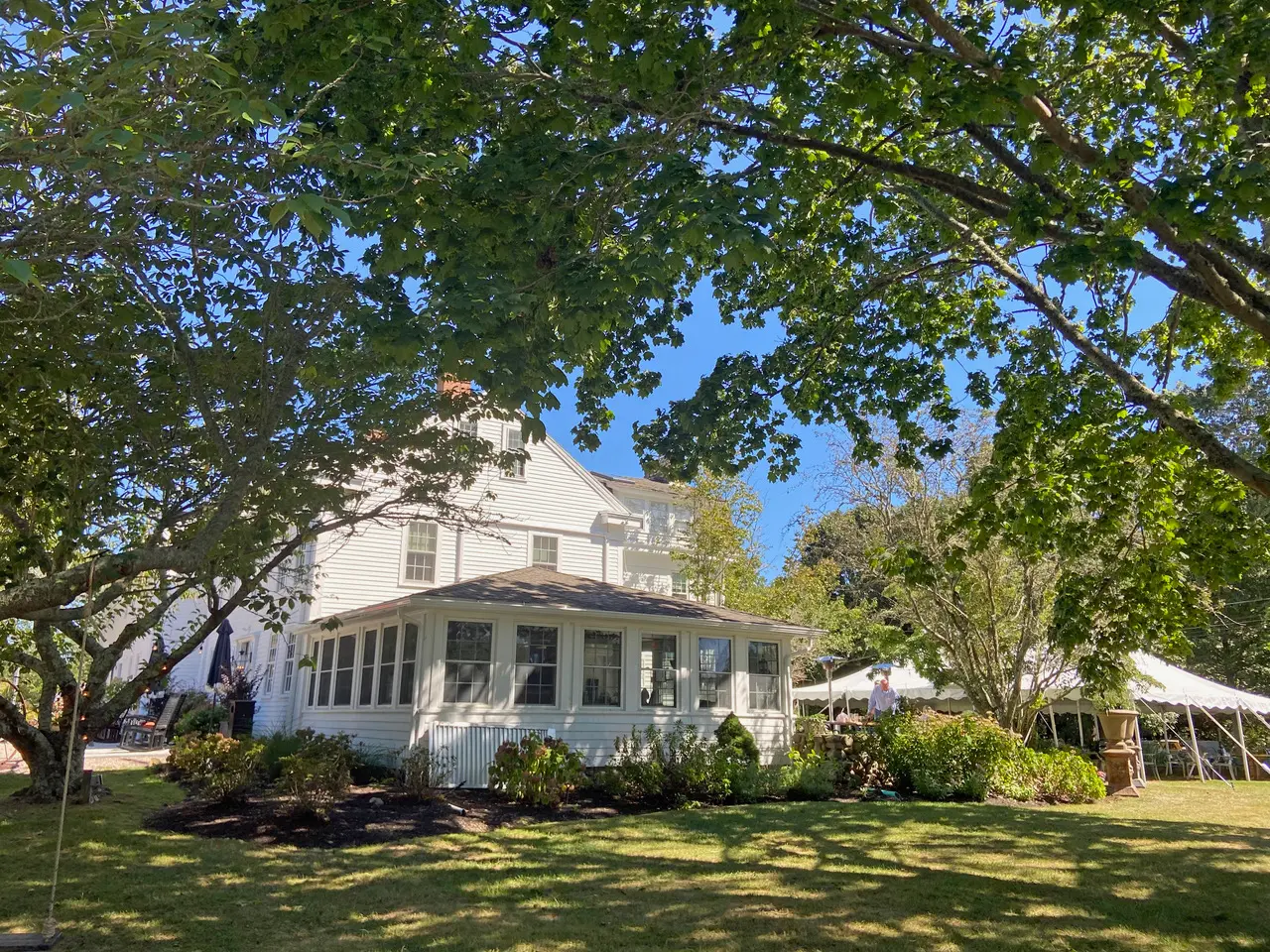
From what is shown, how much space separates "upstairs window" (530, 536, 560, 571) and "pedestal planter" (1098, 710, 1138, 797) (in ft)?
41.1

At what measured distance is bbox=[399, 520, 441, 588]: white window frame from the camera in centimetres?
1972

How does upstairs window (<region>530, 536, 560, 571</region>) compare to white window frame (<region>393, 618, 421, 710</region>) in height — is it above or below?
above

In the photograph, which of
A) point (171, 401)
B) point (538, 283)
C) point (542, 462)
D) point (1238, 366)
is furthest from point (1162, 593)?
point (542, 462)

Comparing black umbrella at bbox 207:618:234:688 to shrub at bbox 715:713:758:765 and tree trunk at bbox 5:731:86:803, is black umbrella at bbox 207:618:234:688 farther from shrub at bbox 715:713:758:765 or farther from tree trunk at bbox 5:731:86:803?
shrub at bbox 715:713:758:765

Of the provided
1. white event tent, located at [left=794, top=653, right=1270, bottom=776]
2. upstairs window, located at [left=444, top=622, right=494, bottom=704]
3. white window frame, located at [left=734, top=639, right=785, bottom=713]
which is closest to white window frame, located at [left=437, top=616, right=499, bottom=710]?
upstairs window, located at [left=444, top=622, right=494, bottom=704]

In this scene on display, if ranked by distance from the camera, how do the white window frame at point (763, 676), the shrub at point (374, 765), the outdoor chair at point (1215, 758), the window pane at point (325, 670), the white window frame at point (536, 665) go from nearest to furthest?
the shrub at point (374, 765)
the white window frame at point (536, 665)
the white window frame at point (763, 676)
the window pane at point (325, 670)
the outdoor chair at point (1215, 758)

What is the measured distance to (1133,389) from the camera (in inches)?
307

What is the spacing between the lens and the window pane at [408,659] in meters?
14.3

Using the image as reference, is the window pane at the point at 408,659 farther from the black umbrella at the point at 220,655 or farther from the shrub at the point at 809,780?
the shrub at the point at 809,780

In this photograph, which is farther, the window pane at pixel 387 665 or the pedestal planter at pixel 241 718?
the pedestal planter at pixel 241 718

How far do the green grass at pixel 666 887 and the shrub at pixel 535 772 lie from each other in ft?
3.97

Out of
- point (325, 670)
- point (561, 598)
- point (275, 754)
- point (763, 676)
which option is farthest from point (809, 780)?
point (325, 670)

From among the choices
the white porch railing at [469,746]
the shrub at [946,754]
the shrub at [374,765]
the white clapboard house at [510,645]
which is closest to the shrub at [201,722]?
the white clapboard house at [510,645]

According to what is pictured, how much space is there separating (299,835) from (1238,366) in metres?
12.0
